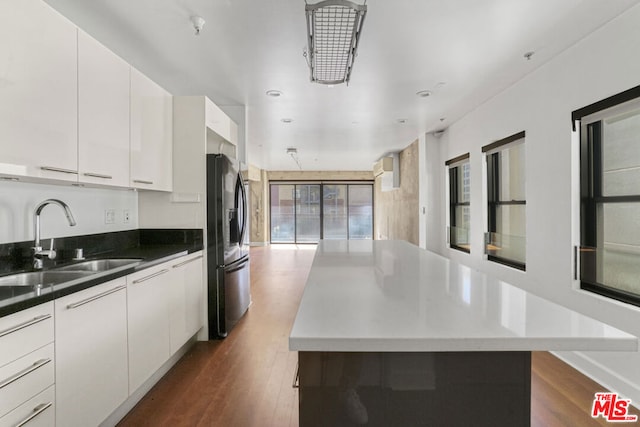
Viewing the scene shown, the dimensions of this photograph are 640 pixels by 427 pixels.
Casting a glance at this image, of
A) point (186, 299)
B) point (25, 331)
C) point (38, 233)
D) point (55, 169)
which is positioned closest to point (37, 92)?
point (55, 169)

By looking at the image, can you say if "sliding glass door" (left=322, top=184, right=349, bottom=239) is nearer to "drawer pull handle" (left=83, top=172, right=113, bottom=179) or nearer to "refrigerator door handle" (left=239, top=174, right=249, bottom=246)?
"refrigerator door handle" (left=239, top=174, right=249, bottom=246)

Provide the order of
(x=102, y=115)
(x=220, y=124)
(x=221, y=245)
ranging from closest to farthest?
(x=102, y=115) < (x=221, y=245) < (x=220, y=124)

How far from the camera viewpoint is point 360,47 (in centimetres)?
255

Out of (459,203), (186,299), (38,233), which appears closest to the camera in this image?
(38,233)

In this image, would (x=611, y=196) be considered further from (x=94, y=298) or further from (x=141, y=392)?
(x=141, y=392)

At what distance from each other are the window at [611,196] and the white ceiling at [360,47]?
2.03 ft

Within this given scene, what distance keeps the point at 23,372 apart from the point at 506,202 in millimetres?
4210

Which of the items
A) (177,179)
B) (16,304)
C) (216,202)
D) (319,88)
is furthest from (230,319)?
(319,88)

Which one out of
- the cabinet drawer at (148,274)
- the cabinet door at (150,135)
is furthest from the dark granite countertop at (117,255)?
the cabinet door at (150,135)

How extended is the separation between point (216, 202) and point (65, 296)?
1.68 metres

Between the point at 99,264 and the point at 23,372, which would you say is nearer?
the point at 23,372

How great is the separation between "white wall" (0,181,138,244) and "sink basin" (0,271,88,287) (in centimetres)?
23

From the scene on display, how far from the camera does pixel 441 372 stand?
91 centimetres

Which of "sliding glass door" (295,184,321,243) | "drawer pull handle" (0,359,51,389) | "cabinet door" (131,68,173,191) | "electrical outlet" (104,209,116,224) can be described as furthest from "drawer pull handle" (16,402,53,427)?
"sliding glass door" (295,184,321,243)
